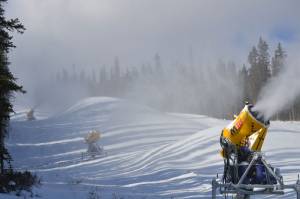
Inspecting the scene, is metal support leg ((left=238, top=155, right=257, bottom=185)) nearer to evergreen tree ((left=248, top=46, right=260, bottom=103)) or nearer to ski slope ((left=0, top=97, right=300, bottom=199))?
ski slope ((left=0, top=97, right=300, bottom=199))

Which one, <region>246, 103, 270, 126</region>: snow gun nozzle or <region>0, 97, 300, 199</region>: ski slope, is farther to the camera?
<region>0, 97, 300, 199</region>: ski slope

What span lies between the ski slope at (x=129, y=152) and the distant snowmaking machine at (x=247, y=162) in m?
5.42

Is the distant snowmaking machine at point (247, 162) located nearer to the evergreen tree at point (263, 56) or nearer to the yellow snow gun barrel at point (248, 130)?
the yellow snow gun barrel at point (248, 130)

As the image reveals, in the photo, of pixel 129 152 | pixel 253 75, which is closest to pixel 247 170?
pixel 129 152

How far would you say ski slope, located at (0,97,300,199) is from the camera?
2311 cm

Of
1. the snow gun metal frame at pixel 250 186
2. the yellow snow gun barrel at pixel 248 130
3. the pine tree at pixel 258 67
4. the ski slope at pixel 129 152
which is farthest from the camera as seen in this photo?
the pine tree at pixel 258 67

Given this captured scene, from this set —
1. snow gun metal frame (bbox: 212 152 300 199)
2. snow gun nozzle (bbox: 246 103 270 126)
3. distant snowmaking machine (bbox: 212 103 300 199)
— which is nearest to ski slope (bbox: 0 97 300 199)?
snow gun metal frame (bbox: 212 152 300 199)

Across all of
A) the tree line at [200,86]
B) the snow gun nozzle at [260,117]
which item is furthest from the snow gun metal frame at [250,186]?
the tree line at [200,86]

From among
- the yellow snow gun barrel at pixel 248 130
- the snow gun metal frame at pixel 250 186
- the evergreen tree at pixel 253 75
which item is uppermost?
the evergreen tree at pixel 253 75

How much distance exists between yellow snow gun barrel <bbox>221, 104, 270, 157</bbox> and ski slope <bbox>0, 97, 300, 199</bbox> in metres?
5.66

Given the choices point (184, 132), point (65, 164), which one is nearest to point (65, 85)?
point (184, 132)

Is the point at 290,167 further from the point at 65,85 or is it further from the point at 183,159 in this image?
the point at 65,85

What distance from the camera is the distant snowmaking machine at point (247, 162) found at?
36.3 ft

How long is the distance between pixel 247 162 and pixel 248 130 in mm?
837
